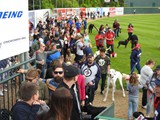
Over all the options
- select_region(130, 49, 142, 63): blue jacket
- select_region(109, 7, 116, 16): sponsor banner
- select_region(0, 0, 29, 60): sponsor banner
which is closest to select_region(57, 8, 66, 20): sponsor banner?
select_region(130, 49, 142, 63): blue jacket

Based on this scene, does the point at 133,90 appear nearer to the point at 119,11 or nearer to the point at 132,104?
the point at 132,104

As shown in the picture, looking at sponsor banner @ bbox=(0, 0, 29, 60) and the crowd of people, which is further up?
sponsor banner @ bbox=(0, 0, 29, 60)

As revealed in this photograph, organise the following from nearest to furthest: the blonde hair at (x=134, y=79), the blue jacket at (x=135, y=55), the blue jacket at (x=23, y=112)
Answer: the blue jacket at (x=23, y=112) → the blonde hair at (x=134, y=79) → the blue jacket at (x=135, y=55)

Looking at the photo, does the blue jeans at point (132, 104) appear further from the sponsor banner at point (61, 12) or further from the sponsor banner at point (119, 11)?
the sponsor banner at point (119, 11)

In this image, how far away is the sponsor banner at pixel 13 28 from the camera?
236 inches

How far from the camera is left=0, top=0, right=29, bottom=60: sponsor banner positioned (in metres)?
6.00

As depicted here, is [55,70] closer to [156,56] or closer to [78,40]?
[78,40]

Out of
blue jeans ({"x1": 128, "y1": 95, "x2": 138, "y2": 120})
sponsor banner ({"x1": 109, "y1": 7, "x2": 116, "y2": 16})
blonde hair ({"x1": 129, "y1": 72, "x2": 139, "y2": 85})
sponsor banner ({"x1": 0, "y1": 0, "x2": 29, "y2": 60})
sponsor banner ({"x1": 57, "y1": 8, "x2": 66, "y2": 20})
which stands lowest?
blue jeans ({"x1": 128, "y1": 95, "x2": 138, "y2": 120})

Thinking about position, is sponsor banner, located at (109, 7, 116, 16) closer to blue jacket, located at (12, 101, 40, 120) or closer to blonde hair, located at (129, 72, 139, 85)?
blonde hair, located at (129, 72, 139, 85)

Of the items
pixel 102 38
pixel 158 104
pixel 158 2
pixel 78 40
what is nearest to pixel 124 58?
pixel 102 38

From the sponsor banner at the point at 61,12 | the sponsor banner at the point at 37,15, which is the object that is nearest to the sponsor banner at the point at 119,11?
the sponsor banner at the point at 61,12

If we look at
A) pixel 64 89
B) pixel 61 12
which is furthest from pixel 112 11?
pixel 64 89

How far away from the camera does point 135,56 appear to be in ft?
43.4

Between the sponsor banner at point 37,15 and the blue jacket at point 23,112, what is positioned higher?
the sponsor banner at point 37,15
